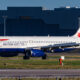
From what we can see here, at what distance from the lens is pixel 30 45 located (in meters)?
70.3

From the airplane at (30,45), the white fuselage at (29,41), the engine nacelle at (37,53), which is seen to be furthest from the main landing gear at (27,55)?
the white fuselage at (29,41)

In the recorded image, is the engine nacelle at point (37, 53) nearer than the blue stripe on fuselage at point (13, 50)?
Yes

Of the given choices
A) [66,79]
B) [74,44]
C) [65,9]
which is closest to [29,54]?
[74,44]

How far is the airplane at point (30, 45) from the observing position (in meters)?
68.2

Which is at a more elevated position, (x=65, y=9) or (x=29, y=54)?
(x=65, y=9)

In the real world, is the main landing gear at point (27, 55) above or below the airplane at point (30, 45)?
below

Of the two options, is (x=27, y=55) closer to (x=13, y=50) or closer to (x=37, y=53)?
(x=37, y=53)

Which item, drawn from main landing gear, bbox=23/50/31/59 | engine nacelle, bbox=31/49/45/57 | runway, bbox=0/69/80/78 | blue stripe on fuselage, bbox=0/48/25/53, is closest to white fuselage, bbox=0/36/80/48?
blue stripe on fuselage, bbox=0/48/25/53

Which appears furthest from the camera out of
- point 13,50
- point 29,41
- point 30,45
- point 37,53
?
point 29,41

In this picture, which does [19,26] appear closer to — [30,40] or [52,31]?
[52,31]

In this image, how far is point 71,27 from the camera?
154 metres

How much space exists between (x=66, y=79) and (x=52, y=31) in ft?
383

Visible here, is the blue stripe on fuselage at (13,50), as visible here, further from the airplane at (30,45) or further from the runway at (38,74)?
the runway at (38,74)

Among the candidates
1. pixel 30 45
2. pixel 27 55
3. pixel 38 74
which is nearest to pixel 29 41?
pixel 30 45
